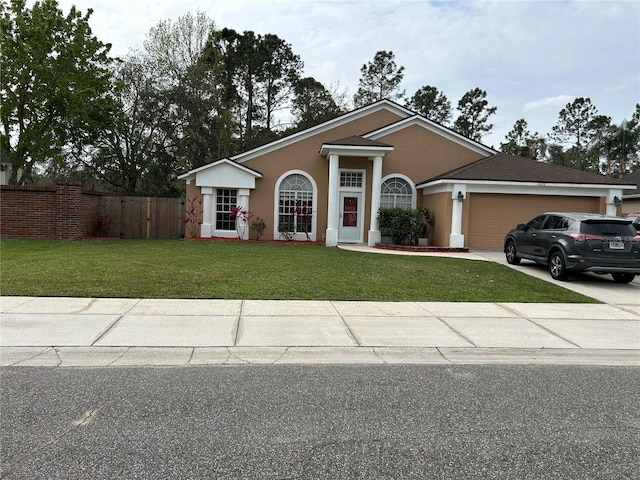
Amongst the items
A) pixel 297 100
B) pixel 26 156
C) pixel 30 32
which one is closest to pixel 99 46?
pixel 30 32

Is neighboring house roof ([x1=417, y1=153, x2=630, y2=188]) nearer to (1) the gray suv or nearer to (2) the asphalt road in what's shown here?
(1) the gray suv

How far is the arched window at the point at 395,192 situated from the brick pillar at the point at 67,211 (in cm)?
1275

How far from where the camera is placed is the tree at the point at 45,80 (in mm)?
19875

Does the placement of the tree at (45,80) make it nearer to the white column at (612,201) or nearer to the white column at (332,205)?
the white column at (332,205)

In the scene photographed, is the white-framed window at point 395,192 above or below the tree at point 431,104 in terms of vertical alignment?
below

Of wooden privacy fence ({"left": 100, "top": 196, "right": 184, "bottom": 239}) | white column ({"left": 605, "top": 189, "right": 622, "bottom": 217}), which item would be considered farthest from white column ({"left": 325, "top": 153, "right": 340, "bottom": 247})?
white column ({"left": 605, "top": 189, "right": 622, "bottom": 217})

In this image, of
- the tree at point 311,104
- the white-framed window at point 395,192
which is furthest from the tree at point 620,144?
the white-framed window at point 395,192

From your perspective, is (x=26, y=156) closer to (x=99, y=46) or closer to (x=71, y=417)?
(x=99, y=46)

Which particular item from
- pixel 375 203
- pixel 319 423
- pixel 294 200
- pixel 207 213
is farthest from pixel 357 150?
pixel 319 423

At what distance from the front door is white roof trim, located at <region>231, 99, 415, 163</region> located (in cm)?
330

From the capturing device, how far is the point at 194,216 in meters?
20.2

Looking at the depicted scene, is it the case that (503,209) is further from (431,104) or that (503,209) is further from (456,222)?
(431,104)

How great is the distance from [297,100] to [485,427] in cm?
3752

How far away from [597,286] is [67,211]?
704 inches
